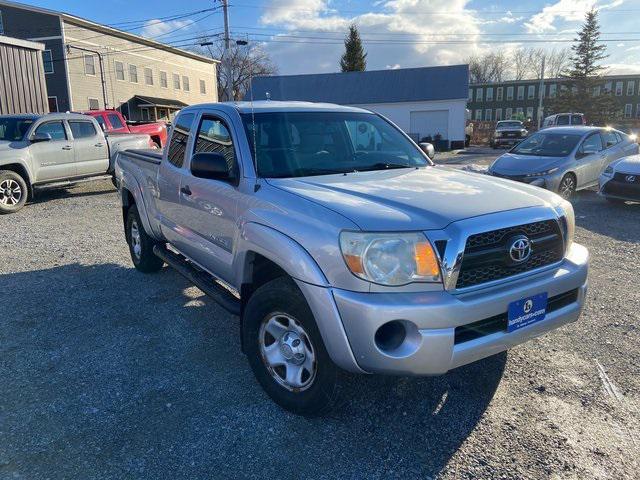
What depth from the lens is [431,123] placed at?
38.5 meters

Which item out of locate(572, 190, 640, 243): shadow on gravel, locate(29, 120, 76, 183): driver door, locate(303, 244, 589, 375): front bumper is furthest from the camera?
locate(29, 120, 76, 183): driver door

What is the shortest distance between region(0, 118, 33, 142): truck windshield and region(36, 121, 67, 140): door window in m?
0.27

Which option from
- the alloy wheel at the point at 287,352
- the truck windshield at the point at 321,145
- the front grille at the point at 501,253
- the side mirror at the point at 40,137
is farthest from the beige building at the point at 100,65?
the front grille at the point at 501,253

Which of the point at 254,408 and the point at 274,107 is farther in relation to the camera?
the point at 274,107

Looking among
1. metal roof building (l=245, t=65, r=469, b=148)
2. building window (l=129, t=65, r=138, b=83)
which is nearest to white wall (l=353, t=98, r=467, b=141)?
metal roof building (l=245, t=65, r=469, b=148)

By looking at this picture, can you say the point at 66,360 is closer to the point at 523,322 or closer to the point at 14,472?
the point at 14,472

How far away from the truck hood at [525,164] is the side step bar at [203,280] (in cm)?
775

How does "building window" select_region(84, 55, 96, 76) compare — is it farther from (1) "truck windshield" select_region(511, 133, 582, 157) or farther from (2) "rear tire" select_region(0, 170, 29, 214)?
(1) "truck windshield" select_region(511, 133, 582, 157)

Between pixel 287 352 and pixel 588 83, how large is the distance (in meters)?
54.2

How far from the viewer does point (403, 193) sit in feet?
9.98

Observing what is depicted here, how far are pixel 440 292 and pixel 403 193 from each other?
735 millimetres

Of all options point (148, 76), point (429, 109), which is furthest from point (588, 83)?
point (148, 76)

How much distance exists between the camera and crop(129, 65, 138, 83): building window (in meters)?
41.8

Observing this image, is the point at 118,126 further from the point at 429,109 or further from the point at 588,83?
the point at 588,83
